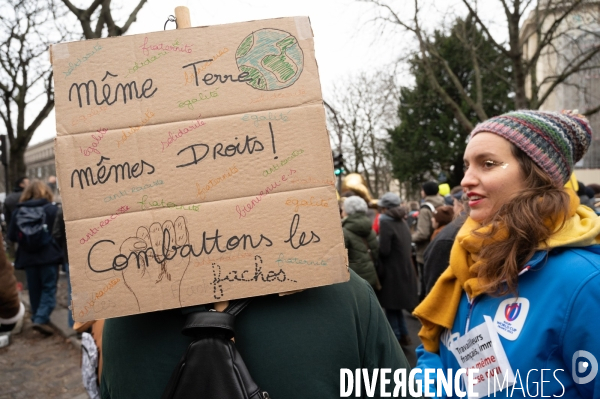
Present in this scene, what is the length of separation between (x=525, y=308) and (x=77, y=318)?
1373 millimetres

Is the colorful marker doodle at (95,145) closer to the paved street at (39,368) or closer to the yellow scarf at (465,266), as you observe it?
the yellow scarf at (465,266)

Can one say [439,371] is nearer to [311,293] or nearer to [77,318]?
[311,293]

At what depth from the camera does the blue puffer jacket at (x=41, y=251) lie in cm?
617

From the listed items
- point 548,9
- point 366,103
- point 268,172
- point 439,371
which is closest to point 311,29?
point 268,172

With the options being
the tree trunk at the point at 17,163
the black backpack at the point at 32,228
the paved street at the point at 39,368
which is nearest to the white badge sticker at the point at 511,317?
the paved street at the point at 39,368

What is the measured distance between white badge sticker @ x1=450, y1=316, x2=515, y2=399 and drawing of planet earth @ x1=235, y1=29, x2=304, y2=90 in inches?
44.3

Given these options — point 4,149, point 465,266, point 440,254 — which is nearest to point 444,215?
point 440,254

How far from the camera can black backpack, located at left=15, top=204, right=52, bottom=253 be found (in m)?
6.03

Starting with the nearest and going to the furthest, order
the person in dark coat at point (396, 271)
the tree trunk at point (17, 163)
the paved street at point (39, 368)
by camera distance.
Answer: the paved street at point (39, 368) → the person in dark coat at point (396, 271) → the tree trunk at point (17, 163)

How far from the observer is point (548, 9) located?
39.0 feet

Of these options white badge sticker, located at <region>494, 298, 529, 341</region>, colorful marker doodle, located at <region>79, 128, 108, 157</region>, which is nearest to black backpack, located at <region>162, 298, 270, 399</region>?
colorful marker doodle, located at <region>79, 128, 108, 157</region>

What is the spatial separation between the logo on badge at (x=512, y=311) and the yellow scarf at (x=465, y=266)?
11 cm

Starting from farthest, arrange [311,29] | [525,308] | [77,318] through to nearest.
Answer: [525,308] < [311,29] < [77,318]

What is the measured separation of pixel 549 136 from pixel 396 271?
436 centimetres
